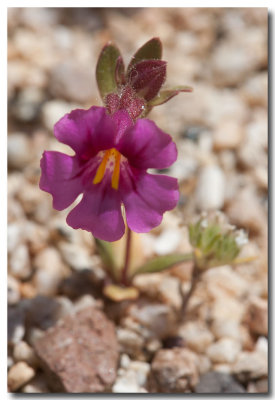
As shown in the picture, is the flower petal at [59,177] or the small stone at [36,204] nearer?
the flower petal at [59,177]

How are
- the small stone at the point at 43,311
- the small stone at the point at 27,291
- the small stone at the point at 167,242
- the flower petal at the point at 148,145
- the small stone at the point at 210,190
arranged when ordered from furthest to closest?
1. the small stone at the point at 210,190
2. the small stone at the point at 167,242
3. the small stone at the point at 27,291
4. the small stone at the point at 43,311
5. the flower petal at the point at 148,145

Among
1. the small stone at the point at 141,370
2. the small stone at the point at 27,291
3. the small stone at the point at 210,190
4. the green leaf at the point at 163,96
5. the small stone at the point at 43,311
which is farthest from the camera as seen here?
the small stone at the point at 210,190

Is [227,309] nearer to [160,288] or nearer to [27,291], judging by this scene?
[160,288]

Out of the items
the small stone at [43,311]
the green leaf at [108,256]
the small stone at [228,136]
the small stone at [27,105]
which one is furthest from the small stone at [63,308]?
the small stone at [228,136]

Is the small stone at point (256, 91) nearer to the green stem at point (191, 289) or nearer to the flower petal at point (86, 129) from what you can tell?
the green stem at point (191, 289)

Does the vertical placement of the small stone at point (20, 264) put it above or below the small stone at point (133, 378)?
above

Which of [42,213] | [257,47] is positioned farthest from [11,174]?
[257,47]

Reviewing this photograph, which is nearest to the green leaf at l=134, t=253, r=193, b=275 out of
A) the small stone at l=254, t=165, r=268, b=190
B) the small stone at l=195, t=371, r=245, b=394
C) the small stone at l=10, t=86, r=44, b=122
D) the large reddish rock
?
the large reddish rock

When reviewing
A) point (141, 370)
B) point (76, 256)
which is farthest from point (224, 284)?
point (76, 256)
